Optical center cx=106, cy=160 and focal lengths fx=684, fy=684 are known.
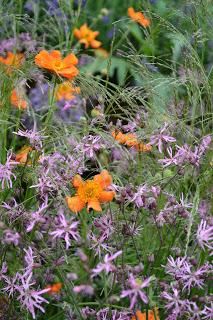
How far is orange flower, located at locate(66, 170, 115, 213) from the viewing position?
3.79 ft

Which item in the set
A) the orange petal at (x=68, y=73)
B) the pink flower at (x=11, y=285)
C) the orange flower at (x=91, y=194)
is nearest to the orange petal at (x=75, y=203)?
the orange flower at (x=91, y=194)

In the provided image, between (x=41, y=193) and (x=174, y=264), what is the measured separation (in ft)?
0.84

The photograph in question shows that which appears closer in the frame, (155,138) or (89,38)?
(155,138)

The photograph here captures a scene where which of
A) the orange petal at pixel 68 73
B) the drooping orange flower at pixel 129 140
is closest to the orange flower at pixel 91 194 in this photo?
the drooping orange flower at pixel 129 140

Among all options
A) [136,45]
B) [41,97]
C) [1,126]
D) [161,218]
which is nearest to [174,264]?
[161,218]

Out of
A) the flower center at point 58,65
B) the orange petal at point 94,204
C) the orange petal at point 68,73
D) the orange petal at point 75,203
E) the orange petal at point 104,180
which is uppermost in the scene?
the flower center at point 58,65

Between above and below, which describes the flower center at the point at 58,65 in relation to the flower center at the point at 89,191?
Result: above

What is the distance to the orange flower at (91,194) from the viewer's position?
1.15m

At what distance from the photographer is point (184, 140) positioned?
1.53m

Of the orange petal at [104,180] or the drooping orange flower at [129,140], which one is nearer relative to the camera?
the orange petal at [104,180]

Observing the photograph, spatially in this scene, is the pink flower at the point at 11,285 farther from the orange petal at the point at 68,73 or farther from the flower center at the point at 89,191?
the orange petal at the point at 68,73

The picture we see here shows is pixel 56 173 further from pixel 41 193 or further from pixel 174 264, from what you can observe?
pixel 174 264

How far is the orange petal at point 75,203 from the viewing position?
114 centimetres

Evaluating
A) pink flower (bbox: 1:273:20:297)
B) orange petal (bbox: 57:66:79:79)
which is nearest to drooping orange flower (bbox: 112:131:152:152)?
orange petal (bbox: 57:66:79:79)
